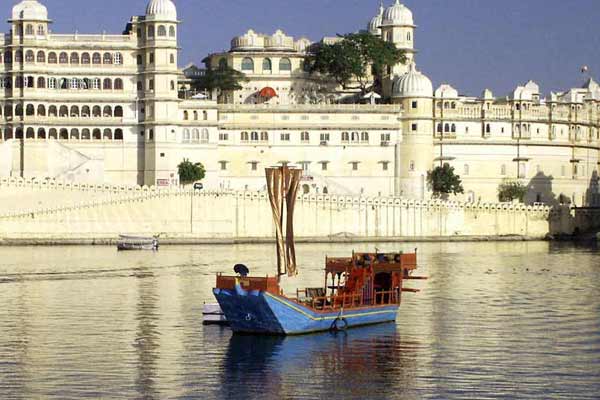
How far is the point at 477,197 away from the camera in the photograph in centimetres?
10556

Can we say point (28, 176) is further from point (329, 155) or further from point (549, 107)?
point (549, 107)

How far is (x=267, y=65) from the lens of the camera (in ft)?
349

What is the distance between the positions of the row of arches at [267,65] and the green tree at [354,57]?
151 centimetres

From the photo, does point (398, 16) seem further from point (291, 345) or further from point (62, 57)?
point (291, 345)

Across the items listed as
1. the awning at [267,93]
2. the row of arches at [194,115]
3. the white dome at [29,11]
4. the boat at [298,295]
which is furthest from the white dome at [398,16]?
the boat at [298,295]

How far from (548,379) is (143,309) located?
59.7 feet

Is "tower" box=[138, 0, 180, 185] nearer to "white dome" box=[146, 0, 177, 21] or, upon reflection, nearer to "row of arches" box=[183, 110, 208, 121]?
"white dome" box=[146, 0, 177, 21]

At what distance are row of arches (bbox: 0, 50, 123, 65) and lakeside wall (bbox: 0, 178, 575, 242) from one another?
11.1 metres

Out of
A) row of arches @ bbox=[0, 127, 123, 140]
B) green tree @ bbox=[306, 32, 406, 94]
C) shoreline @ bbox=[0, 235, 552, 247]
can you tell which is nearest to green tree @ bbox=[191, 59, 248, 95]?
green tree @ bbox=[306, 32, 406, 94]

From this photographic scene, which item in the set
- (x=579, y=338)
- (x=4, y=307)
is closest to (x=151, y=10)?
(x=4, y=307)

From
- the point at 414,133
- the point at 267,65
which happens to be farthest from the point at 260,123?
the point at 414,133

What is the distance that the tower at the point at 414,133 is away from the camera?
101812 mm

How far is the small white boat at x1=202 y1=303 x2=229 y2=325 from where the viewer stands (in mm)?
45281

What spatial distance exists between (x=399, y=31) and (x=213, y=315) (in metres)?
64.9
